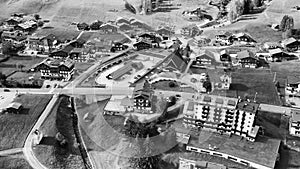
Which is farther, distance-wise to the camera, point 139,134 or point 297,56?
point 297,56

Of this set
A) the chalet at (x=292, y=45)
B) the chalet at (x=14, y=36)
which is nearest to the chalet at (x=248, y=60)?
the chalet at (x=292, y=45)

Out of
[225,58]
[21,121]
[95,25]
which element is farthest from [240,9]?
[21,121]

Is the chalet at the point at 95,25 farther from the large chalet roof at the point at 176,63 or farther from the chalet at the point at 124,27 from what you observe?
the large chalet roof at the point at 176,63

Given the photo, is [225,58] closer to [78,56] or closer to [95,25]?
[78,56]

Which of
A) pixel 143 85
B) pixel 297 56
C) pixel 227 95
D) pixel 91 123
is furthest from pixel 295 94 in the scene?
pixel 91 123

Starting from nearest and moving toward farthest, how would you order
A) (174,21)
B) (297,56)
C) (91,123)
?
(91,123)
(297,56)
(174,21)

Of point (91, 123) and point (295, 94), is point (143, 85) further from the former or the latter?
point (295, 94)

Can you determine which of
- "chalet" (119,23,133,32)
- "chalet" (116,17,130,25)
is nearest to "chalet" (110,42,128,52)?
"chalet" (119,23,133,32)

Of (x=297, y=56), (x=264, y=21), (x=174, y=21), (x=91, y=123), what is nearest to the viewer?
(x=91, y=123)
